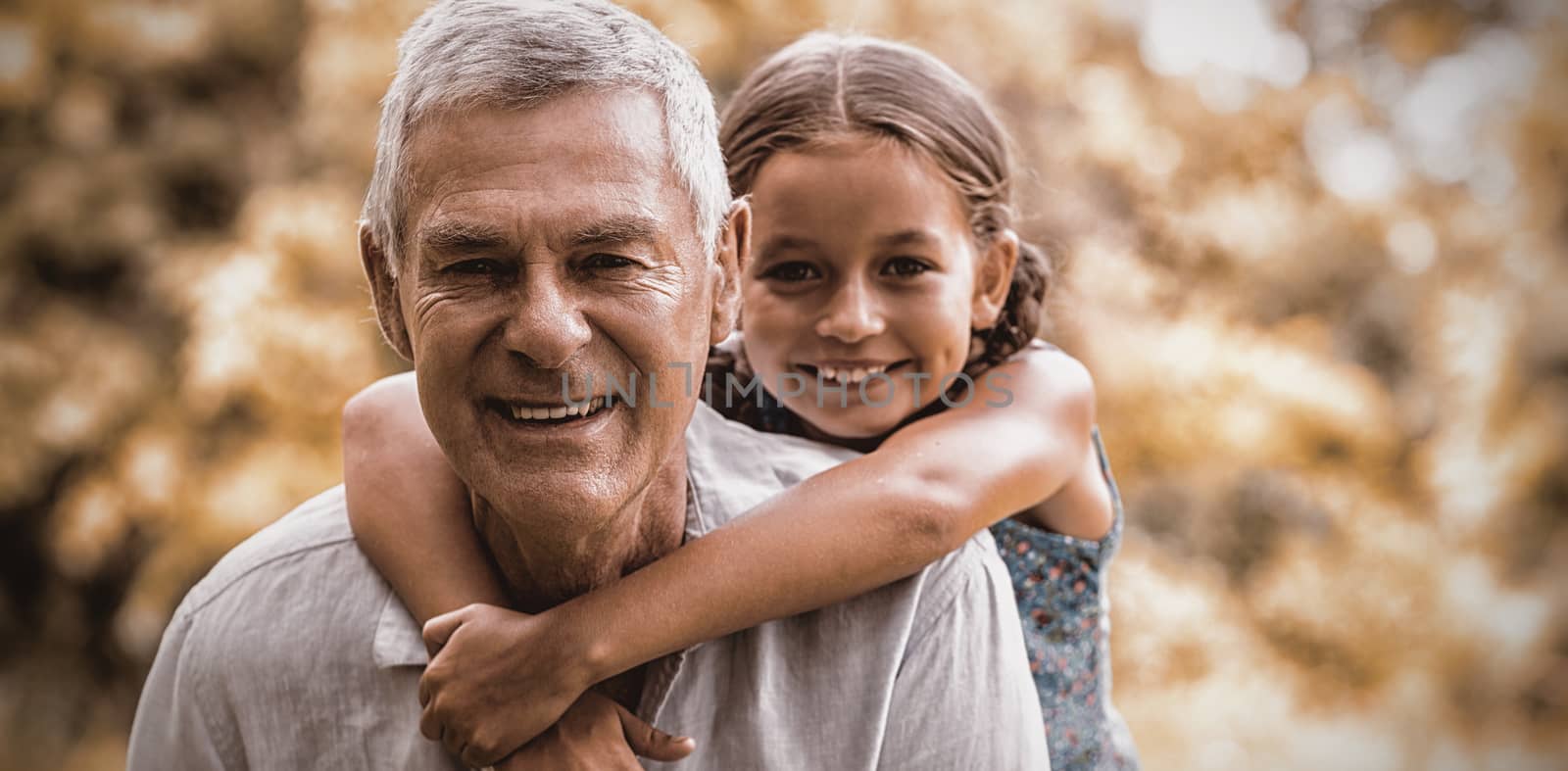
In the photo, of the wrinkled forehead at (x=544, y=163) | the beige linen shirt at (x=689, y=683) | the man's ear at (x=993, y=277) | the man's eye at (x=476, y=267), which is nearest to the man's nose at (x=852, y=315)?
the man's ear at (x=993, y=277)

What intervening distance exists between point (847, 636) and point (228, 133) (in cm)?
443

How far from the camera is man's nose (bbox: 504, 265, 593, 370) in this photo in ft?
4.80

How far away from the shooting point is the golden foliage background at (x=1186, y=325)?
16.1 feet

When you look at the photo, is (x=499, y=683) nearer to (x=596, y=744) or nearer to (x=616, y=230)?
(x=596, y=744)

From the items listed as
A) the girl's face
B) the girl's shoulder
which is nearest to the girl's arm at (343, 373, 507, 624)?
the girl's face

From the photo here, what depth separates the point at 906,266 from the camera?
2.17 metres

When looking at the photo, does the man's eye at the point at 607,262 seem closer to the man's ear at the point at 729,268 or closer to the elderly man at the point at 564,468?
the elderly man at the point at 564,468

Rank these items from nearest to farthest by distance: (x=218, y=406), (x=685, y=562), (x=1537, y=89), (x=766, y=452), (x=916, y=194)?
(x=685, y=562), (x=766, y=452), (x=916, y=194), (x=218, y=406), (x=1537, y=89)

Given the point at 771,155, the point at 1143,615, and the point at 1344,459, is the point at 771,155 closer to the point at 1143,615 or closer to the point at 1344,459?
the point at 1143,615

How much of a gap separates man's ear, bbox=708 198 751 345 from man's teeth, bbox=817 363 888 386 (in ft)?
1.28

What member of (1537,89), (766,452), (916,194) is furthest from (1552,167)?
(766,452)

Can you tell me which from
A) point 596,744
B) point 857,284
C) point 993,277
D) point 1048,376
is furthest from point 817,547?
point 993,277

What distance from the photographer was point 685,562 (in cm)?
165

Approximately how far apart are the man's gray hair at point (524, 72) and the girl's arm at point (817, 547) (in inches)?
14.8
